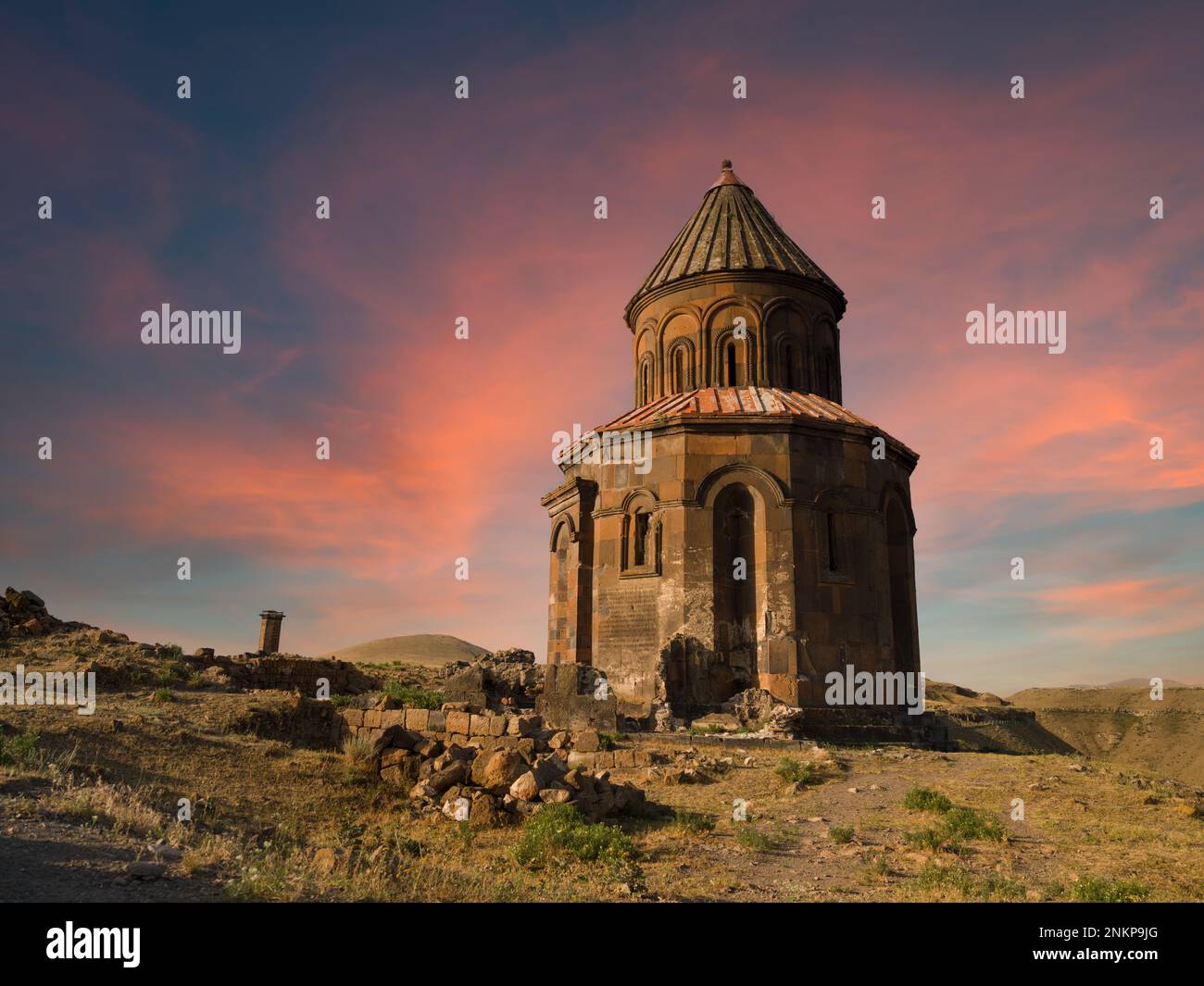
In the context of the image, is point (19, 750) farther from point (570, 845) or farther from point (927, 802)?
point (927, 802)

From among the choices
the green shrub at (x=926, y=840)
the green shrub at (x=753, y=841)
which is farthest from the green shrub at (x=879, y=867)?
the green shrub at (x=753, y=841)

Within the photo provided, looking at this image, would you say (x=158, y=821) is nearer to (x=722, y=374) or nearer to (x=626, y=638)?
(x=626, y=638)

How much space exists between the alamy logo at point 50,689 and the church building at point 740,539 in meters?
9.00

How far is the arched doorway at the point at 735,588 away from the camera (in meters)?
15.5

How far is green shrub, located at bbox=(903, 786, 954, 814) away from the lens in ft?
28.1

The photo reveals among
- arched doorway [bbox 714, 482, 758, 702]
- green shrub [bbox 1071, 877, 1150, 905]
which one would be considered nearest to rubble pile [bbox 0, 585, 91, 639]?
arched doorway [bbox 714, 482, 758, 702]

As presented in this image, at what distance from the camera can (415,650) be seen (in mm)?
68750

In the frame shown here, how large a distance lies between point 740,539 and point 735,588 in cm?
Result: 102

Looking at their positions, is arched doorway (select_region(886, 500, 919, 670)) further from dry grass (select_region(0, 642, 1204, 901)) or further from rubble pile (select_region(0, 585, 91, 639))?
rubble pile (select_region(0, 585, 91, 639))

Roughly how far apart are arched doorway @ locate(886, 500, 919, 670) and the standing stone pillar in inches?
856
